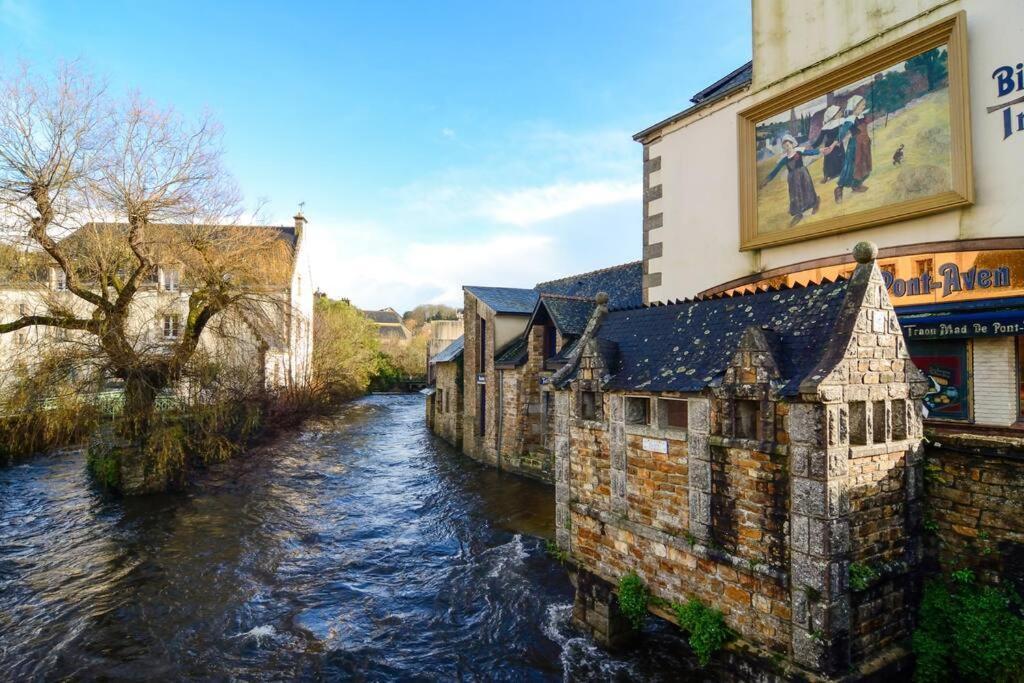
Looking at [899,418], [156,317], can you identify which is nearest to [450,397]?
[156,317]

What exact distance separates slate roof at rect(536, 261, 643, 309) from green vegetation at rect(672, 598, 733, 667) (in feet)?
37.1

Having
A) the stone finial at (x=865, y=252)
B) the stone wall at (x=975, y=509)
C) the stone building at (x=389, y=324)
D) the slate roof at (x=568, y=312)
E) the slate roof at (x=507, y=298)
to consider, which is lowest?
the stone wall at (x=975, y=509)

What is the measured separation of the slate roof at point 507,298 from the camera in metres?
19.7

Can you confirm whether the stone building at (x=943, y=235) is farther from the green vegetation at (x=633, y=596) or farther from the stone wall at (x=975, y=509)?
the green vegetation at (x=633, y=596)

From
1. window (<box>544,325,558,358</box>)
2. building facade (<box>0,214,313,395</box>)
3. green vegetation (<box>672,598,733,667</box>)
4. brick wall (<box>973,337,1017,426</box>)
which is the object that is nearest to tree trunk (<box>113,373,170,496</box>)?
building facade (<box>0,214,313,395</box>)

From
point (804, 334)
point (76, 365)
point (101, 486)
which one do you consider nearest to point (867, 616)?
point (804, 334)

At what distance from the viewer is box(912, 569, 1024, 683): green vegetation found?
200 inches

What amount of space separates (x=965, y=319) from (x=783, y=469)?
4.37 m

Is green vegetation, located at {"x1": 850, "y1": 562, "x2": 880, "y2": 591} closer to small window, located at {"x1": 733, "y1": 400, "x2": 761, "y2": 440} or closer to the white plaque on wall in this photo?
small window, located at {"x1": 733, "y1": 400, "x2": 761, "y2": 440}

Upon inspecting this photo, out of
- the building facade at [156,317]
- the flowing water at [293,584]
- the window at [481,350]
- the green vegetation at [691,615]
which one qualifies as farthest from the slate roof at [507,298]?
the green vegetation at [691,615]

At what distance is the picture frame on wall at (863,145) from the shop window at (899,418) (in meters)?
3.63

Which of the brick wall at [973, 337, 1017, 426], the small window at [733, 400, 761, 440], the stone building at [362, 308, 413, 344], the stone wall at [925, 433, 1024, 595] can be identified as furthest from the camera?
the stone building at [362, 308, 413, 344]

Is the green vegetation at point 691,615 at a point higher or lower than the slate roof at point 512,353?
lower

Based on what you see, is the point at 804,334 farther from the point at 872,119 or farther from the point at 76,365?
the point at 76,365
